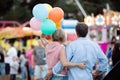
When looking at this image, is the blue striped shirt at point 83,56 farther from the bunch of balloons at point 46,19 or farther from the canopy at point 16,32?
the canopy at point 16,32

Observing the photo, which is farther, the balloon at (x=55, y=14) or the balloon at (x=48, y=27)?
the balloon at (x=55, y=14)

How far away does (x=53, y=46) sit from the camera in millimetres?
8523

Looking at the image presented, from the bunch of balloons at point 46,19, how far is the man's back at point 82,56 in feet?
3.85

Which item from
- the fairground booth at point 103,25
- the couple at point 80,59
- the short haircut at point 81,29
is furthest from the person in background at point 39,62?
the fairground booth at point 103,25

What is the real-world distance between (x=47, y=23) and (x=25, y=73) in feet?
37.9

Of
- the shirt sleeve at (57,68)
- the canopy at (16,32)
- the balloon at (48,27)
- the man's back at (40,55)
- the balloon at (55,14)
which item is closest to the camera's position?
the shirt sleeve at (57,68)

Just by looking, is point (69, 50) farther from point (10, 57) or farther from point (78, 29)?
point (10, 57)

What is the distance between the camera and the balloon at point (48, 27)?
9.02m

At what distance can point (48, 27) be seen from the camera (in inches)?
354

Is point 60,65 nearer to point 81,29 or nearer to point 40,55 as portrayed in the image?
point 81,29

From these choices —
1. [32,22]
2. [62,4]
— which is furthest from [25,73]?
[62,4]

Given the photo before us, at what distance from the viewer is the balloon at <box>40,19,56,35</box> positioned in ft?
29.6

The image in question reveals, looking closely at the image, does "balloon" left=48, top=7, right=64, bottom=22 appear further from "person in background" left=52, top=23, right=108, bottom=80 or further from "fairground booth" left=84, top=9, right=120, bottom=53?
"fairground booth" left=84, top=9, right=120, bottom=53

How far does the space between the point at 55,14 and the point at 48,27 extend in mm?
285
